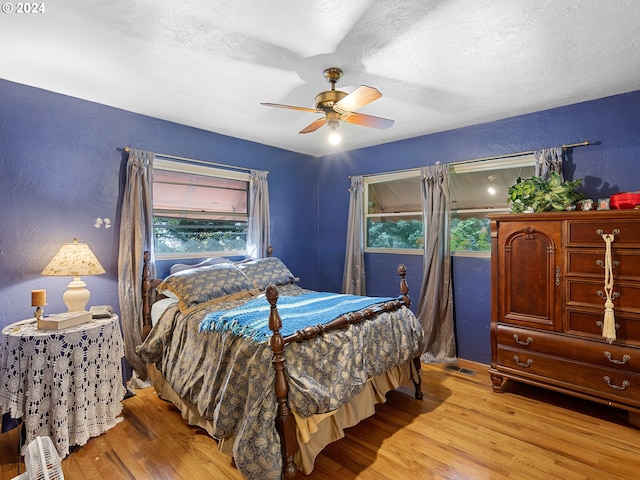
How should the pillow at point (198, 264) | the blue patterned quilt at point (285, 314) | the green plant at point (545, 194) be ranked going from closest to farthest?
the blue patterned quilt at point (285, 314), the green plant at point (545, 194), the pillow at point (198, 264)

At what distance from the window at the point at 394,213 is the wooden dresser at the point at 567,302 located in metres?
1.22

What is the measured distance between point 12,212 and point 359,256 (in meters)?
3.44

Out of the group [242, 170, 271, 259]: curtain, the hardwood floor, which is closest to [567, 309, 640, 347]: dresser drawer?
the hardwood floor

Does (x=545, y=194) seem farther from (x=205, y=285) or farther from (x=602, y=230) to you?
(x=205, y=285)

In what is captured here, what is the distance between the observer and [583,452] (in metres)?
2.19

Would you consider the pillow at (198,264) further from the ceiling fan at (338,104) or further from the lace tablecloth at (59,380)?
the ceiling fan at (338,104)

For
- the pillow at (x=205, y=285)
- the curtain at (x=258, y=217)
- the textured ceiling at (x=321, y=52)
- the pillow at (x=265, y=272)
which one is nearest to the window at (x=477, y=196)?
the textured ceiling at (x=321, y=52)

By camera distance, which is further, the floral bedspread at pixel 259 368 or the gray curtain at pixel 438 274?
the gray curtain at pixel 438 274

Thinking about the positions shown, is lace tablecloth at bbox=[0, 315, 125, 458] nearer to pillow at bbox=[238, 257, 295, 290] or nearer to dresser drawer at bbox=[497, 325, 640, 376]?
pillow at bbox=[238, 257, 295, 290]

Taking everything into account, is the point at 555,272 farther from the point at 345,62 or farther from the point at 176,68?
the point at 176,68

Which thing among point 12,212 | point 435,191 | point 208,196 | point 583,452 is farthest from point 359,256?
point 12,212

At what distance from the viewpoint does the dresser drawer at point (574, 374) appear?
2.43m

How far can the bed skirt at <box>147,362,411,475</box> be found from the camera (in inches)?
75.2

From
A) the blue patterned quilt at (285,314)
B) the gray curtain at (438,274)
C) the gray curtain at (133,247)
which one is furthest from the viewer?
the gray curtain at (438,274)
